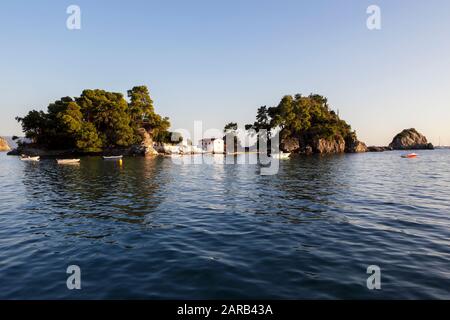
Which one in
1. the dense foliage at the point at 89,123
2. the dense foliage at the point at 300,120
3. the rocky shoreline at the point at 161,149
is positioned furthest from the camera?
the dense foliage at the point at 300,120

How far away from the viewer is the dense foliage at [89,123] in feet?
361

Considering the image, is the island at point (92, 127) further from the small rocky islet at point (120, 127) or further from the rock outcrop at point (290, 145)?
the rock outcrop at point (290, 145)

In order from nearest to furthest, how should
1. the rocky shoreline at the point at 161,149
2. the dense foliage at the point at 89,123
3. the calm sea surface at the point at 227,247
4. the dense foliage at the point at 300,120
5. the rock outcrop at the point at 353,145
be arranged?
the calm sea surface at the point at 227,247, the dense foliage at the point at 89,123, the rocky shoreline at the point at 161,149, the dense foliage at the point at 300,120, the rock outcrop at the point at 353,145

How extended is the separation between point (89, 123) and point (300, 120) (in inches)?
4120

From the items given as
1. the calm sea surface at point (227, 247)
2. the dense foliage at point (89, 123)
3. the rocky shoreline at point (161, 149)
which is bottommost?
the calm sea surface at point (227, 247)

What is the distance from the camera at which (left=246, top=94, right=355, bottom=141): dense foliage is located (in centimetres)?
15081

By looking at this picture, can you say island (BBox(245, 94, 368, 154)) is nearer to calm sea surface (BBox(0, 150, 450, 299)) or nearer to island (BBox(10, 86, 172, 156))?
island (BBox(10, 86, 172, 156))

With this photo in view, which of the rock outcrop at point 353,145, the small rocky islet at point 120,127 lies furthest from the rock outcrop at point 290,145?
the rock outcrop at point 353,145

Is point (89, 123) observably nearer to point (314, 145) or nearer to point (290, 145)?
point (290, 145)

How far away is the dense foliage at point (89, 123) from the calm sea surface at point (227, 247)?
3744 inches

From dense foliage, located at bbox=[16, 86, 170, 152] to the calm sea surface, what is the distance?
9510 centimetres

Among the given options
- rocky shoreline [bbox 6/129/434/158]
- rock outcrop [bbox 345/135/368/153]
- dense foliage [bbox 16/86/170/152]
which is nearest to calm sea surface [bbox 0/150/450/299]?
dense foliage [bbox 16/86/170/152]

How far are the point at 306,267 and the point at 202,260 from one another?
4007mm
